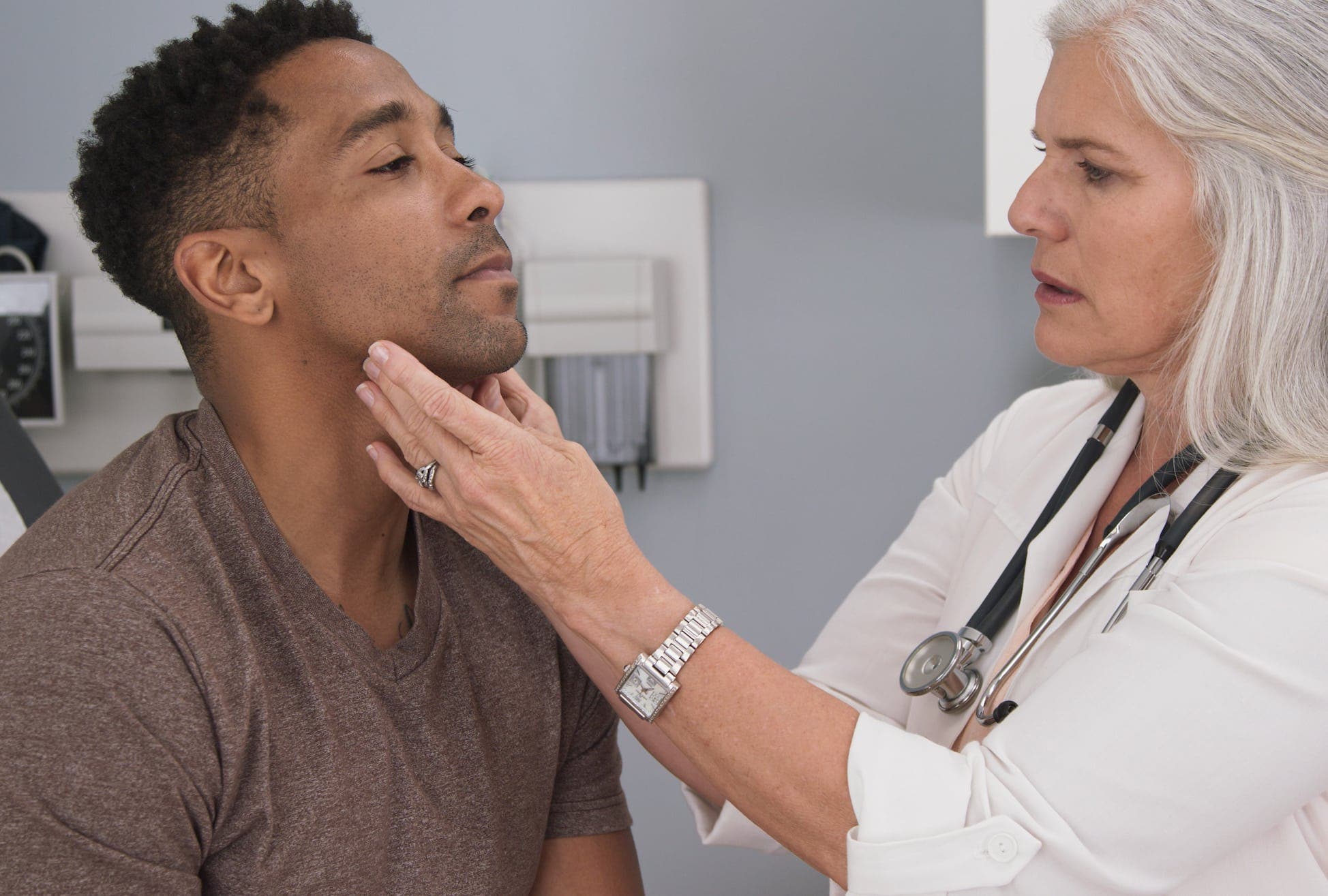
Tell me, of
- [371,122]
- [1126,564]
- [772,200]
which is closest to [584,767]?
[1126,564]

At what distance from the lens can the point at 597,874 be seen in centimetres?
120

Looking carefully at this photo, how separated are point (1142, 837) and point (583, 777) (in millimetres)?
596

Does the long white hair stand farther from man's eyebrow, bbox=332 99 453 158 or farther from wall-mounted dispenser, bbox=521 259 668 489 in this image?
wall-mounted dispenser, bbox=521 259 668 489

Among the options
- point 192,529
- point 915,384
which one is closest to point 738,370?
point 915,384

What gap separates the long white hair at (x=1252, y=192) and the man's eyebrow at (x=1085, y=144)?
0.04 meters

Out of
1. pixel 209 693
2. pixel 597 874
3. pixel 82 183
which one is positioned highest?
pixel 82 183

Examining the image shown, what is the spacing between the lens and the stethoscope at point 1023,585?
0.98 m

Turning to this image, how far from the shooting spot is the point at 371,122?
1.04 meters

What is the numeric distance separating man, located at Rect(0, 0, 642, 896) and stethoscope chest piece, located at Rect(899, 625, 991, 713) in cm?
35

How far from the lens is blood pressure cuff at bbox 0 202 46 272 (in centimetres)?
172

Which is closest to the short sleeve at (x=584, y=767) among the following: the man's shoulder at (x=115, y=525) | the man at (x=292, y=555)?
the man at (x=292, y=555)

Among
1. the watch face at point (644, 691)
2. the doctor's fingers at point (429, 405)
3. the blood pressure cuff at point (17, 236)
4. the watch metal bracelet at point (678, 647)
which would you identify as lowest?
the watch face at point (644, 691)

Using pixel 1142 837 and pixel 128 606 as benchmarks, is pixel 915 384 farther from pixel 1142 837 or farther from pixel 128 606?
pixel 128 606

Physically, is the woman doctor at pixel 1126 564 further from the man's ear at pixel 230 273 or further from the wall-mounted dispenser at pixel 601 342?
the wall-mounted dispenser at pixel 601 342
